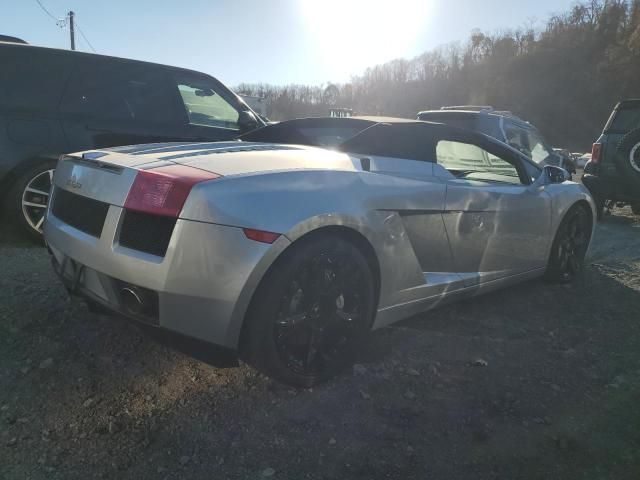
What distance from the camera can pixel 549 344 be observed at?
3328mm

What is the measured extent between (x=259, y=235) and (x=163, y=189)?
0.44 m

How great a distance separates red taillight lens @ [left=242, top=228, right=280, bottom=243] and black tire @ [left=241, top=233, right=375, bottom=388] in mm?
131

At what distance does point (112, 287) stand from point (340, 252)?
1032mm

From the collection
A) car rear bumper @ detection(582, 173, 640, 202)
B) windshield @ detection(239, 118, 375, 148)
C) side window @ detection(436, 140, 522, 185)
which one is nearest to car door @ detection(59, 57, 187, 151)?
windshield @ detection(239, 118, 375, 148)

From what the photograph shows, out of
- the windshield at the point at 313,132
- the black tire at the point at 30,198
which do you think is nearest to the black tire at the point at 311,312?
the windshield at the point at 313,132

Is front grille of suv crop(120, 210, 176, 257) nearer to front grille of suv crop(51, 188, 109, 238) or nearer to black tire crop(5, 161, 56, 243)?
front grille of suv crop(51, 188, 109, 238)

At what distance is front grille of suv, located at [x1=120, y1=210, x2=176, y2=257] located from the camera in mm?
2160

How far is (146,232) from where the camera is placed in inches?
86.8

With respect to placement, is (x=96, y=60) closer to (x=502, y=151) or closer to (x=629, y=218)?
(x=502, y=151)

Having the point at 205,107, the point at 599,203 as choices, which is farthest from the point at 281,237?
the point at 599,203

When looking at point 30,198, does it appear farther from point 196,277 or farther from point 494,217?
point 494,217

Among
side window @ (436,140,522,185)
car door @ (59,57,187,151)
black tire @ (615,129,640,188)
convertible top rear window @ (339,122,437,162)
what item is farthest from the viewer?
black tire @ (615,129,640,188)

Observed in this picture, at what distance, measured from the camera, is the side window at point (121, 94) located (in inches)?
186

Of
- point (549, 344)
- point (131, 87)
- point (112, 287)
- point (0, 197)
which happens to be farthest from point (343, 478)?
point (131, 87)
